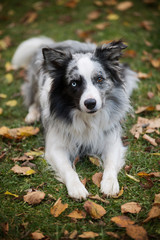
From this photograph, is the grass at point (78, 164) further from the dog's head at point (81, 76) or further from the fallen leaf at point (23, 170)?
the dog's head at point (81, 76)

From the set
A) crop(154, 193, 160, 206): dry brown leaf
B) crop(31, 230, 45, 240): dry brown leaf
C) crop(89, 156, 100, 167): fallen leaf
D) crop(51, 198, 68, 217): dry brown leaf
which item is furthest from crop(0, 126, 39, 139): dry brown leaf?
crop(154, 193, 160, 206): dry brown leaf

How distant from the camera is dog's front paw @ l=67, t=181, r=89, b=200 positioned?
2.65 metres

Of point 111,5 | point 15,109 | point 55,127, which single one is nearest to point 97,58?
point 55,127

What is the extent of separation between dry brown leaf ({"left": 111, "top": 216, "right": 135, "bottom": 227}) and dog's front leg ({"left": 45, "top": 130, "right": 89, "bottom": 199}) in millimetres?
414

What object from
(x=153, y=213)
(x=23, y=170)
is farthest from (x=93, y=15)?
(x=153, y=213)

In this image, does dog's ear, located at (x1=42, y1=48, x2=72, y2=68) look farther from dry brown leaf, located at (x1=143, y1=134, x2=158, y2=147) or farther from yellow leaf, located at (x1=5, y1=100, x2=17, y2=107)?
yellow leaf, located at (x1=5, y1=100, x2=17, y2=107)

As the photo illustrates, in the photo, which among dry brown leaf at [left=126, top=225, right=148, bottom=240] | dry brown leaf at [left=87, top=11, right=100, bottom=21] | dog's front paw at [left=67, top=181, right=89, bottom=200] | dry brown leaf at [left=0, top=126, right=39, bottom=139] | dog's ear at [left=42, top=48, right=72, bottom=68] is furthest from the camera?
dry brown leaf at [left=87, top=11, right=100, bottom=21]

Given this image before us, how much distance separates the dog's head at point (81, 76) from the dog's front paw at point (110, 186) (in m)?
0.75

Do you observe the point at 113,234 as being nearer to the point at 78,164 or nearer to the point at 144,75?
the point at 78,164

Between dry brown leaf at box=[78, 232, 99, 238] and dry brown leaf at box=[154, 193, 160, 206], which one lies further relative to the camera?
dry brown leaf at box=[154, 193, 160, 206]

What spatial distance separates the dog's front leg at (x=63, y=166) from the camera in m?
2.68

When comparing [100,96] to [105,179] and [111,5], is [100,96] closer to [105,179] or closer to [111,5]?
[105,179]

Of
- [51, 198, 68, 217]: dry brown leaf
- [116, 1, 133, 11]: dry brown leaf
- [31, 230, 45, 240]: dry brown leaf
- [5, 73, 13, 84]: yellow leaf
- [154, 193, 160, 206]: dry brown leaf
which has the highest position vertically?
[116, 1, 133, 11]: dry brown leaf

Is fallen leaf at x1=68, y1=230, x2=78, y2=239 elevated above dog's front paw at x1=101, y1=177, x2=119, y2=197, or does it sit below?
above
